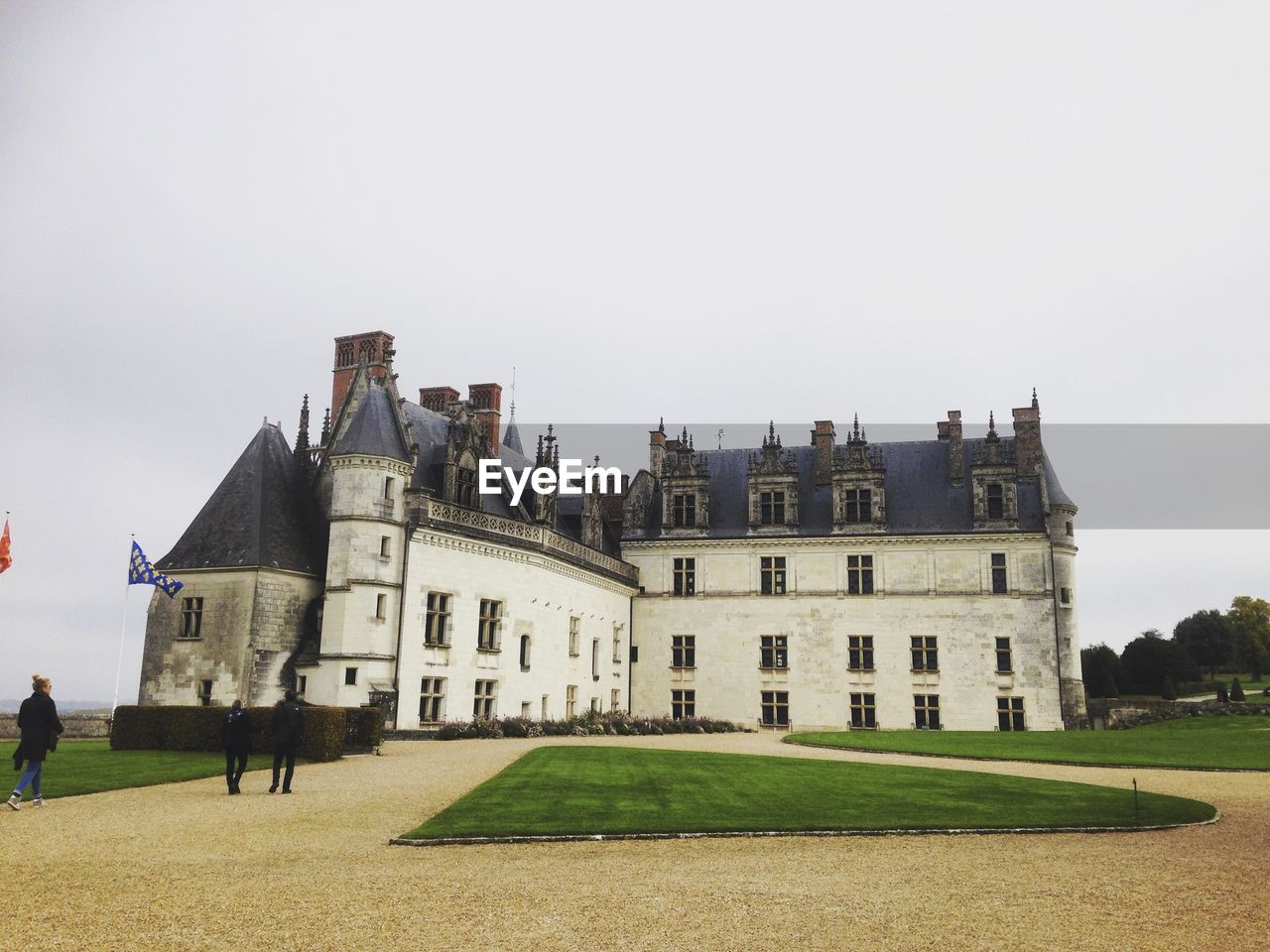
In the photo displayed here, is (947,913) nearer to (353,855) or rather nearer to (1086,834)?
(1086,834)

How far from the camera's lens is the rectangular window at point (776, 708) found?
132ft

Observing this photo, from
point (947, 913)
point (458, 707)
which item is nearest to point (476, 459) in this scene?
point (458, 707)

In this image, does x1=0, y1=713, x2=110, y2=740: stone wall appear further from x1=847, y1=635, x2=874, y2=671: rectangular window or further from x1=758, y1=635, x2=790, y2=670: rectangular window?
x1=847, y1=635, x2=874, y2=671: rectangular window

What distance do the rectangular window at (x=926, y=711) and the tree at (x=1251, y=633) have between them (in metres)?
49.6

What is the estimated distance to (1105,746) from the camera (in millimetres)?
27016

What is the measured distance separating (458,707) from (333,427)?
9.29 m

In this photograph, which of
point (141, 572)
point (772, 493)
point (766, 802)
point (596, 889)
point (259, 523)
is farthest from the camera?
point (772, 493)

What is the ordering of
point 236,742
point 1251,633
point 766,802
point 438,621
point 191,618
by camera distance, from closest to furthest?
point 766,802 < point 236,742 < point 191,618 < point 438,621 < point 1251,633

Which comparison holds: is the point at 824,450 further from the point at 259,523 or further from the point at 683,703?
the point at 259,523

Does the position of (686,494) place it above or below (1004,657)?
above

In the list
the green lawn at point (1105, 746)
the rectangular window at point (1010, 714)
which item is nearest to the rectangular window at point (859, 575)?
the rectangular window at point (1010, 714)

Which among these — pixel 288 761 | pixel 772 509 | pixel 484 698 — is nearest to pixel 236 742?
pixel 288 761

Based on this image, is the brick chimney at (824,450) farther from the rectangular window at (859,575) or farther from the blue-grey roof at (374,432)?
the blue-grey roof at (374,432)

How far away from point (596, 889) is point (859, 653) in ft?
108
